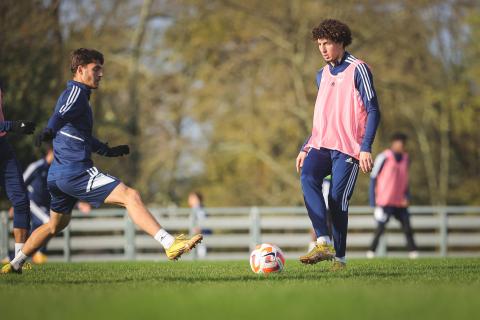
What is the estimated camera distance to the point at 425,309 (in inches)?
217

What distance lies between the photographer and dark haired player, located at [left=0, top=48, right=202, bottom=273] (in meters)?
7.93

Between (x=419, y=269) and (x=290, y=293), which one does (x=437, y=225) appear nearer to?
(x=419, y=269)

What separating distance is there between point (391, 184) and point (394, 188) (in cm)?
10

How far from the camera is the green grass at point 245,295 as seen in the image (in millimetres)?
5395

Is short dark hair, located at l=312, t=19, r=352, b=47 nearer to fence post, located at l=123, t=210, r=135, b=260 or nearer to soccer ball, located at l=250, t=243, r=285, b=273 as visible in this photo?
soccer ball, located at l=250, t=243, r=285, b=273

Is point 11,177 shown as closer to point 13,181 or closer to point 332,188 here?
point 13,181

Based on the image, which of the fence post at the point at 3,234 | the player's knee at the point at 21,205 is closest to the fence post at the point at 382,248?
the fence post at the point at 3,234

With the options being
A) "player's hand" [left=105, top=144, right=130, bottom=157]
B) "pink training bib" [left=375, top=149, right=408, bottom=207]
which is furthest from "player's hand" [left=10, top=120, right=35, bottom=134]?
"pink training bib" [left=375, top=149, right=408, bottom=207]

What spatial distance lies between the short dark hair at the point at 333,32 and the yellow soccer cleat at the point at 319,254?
2.03 meters

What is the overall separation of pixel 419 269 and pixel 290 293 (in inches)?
132

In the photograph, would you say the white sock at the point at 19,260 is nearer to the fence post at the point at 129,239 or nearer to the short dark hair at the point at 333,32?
the short dark hair at the point at 333,32

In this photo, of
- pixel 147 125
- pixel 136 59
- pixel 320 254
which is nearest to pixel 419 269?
pixel 320 254

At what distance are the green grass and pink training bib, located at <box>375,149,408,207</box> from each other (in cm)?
756

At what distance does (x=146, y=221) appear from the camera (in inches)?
312
